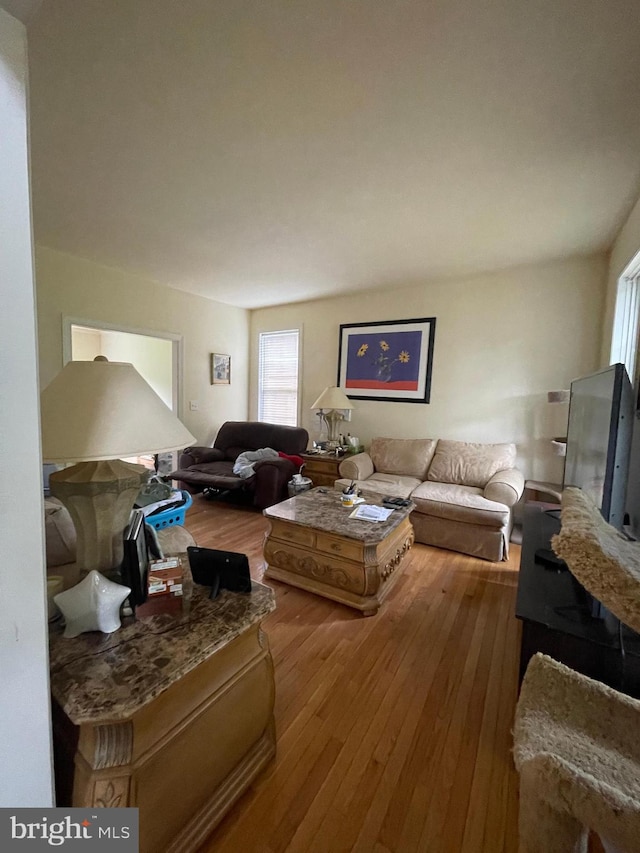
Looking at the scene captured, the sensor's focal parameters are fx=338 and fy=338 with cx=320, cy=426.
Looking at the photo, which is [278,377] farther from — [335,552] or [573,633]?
[573,633]

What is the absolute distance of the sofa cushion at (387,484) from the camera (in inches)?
122

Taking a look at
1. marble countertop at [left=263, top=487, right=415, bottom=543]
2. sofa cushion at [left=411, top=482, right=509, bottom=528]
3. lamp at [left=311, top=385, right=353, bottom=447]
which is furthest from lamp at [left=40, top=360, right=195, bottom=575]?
lamp at [left=311, top=385, right=353, bottom=447]

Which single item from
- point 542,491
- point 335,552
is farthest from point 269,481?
point 542,491

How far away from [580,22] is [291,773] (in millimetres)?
2716

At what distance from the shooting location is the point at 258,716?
3.68 ft

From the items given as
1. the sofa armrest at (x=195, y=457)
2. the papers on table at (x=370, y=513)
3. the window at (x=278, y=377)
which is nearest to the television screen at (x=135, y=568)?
the papers on table at (x=370, y=513)

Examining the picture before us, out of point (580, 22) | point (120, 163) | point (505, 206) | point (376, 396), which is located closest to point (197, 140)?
point (120, 163)

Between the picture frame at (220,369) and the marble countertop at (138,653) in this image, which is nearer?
the marble countertop at (138,653)

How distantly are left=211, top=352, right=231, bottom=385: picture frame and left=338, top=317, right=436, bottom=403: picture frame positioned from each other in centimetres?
171

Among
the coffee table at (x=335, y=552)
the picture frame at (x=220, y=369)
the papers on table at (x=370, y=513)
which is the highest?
the picture frame at (x=220, y=369)

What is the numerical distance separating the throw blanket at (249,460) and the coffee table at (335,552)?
1280 mm

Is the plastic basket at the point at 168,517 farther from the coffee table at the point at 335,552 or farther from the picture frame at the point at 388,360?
the picture frame at the point at 388,360

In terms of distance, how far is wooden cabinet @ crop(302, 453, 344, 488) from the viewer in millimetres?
3891

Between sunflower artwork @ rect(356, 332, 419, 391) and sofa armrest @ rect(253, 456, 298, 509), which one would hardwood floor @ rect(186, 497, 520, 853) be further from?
sunflower artwork @ rect(356, 332, 419, 391)
